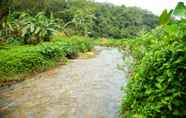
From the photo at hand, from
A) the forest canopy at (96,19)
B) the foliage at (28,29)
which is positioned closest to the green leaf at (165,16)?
the foliage at (28,29)

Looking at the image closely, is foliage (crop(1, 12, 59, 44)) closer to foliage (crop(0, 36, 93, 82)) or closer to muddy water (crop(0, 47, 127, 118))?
foliage (crop(0, 36, 93, 82))

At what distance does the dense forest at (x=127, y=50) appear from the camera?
10.4 feet

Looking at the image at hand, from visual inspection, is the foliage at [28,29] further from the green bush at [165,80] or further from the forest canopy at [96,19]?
the green bush at [165,80]

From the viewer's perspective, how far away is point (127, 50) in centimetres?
731

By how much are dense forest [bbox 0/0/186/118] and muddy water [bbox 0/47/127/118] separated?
1.19 meters

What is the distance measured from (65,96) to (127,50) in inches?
99.4

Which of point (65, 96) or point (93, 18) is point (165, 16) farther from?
point (93, 18)

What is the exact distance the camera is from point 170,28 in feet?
8.93

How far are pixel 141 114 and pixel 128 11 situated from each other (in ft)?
142

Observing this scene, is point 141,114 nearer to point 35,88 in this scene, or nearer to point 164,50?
point 164,50

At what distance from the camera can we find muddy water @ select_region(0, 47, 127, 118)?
23.7 ft

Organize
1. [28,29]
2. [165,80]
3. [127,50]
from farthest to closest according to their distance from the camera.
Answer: [28,29] → [127,50] → [165,80]

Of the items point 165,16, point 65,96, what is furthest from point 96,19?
point 165,16

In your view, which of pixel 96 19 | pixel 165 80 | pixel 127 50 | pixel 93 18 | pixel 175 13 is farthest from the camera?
pixel 96 19
